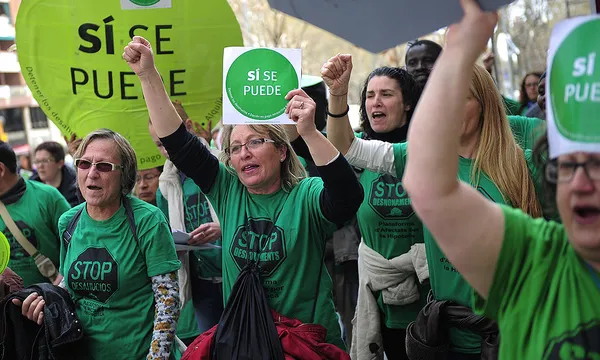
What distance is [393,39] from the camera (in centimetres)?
200

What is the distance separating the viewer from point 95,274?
3.53 meters

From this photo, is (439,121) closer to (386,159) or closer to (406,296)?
(386,159)

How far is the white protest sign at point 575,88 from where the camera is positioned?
1.68 meters

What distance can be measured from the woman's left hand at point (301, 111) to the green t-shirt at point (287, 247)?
39cm

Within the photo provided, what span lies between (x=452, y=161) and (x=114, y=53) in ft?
10.3

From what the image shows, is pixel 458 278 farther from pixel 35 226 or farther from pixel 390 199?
pixel 35 226

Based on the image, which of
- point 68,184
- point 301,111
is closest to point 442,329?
point 301,111

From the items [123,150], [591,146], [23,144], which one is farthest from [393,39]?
[23,144]

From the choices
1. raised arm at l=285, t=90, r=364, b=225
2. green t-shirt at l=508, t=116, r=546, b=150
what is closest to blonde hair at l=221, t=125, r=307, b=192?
raised arm at l=285, t=90, r=364, b=225

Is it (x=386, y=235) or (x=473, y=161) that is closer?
(x=473, y=161)

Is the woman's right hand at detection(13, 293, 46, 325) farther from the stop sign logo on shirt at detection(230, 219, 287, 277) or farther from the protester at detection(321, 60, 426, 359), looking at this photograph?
the protester at detection(321, 60, 426, 359)

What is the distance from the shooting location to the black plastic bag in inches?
123

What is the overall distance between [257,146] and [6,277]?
5.22 ft

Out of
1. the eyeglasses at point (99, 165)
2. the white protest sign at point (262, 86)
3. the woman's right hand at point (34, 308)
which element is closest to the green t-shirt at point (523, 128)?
the white protest sign at point (262, 86)
